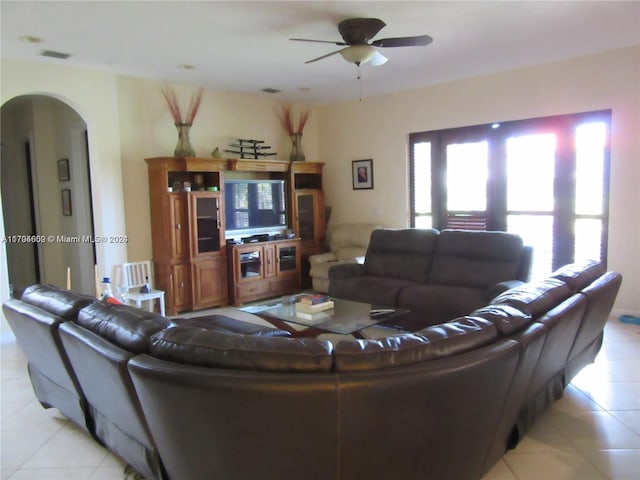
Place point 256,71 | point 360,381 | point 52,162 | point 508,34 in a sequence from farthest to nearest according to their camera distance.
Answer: point 52,162 < point 256,71 < point 508,34 < point 360,381

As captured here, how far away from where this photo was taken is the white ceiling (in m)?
3.27

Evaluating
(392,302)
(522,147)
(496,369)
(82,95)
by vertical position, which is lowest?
(392,302)

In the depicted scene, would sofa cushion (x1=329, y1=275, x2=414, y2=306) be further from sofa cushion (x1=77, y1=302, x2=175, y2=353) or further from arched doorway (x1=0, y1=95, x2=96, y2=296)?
arched doorway (x1=0, y1=95, x2=96, y2=296)

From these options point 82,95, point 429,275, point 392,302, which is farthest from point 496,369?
point 82,95

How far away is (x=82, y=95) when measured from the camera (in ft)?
15.4

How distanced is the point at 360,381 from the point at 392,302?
2.82m

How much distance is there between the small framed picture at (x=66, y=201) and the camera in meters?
5.89

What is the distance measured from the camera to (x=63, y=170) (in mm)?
5895

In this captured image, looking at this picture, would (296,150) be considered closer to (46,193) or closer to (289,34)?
(289,34)

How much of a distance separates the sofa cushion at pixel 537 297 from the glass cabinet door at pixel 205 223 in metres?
3.75

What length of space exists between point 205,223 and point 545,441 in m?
4.08

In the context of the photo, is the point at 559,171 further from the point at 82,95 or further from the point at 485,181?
the point at 82,95

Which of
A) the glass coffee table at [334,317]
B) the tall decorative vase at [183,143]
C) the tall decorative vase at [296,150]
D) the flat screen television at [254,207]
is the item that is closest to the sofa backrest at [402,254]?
the glass coffee table at [334,317]

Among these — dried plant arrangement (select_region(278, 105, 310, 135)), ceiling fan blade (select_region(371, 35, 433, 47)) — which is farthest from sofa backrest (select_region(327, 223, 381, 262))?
ceiling fan blade (select_region(371, 35, 433, 47))
